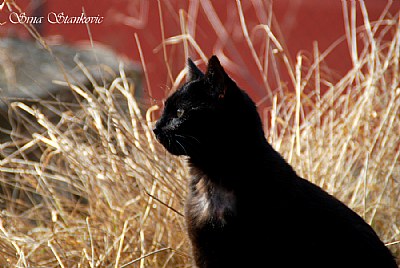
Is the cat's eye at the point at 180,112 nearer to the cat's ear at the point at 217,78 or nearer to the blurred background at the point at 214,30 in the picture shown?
the cat's ear at the point at 217,78

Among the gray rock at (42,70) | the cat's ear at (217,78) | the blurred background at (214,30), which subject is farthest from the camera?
the blurred background at (214,30)

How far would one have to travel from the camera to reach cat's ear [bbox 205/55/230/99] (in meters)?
1.68

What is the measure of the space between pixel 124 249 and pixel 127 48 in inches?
112

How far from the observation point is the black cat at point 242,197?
1744 millimetres

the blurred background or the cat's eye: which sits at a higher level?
the blurred background

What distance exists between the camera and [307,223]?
1818 millimetres

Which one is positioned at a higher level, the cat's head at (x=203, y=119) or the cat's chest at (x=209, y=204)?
the cat's head at (x=203, y=119)

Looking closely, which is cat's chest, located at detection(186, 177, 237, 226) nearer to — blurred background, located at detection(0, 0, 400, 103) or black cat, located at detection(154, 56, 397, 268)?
black cat, located at detection(154, 56, 397, 268)

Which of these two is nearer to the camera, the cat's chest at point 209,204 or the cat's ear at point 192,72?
the cat's chest at point 209,204

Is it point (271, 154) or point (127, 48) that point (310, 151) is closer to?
point (271, 154)

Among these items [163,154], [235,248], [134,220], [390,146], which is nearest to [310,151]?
[390,146]

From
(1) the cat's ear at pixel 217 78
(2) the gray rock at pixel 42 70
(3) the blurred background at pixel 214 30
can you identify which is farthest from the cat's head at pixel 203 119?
(3) the blurred background at pixel 214 30

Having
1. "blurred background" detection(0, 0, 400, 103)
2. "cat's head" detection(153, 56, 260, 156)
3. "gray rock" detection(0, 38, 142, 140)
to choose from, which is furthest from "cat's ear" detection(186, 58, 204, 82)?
"blurred background" detection(0, 0, 400, 103)

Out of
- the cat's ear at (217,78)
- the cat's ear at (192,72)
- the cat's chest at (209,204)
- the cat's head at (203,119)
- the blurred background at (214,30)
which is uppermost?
the blurred background at (214,30)
